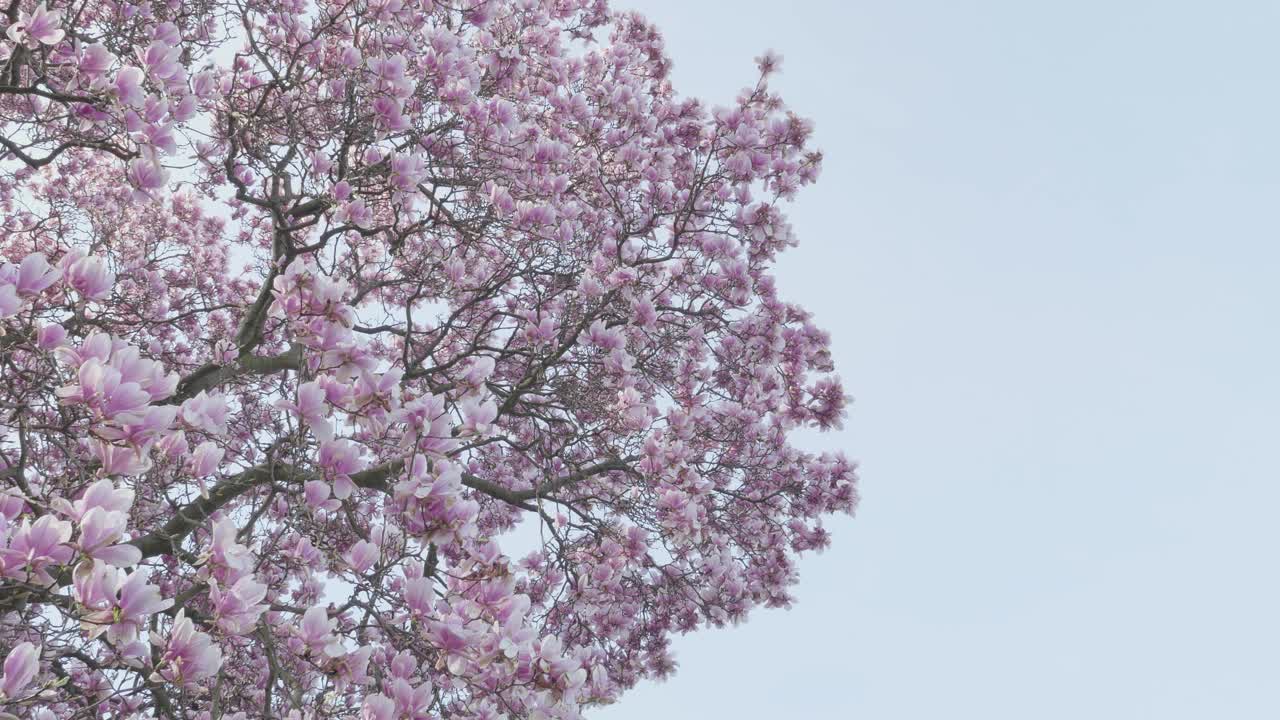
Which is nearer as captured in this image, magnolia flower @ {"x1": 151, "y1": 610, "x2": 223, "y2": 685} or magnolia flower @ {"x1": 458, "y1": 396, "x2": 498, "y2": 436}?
magnolia flower @ {"x1": 151, "y1": 610, "x2": 223, "y2": 685}

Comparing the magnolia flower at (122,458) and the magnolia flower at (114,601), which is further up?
the magnolia flower at (122,458)

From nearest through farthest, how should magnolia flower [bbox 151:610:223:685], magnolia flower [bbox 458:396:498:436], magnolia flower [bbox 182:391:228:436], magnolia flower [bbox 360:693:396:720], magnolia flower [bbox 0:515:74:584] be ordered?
magnolia flower [bbox 0:515:74:584]
magnolia flower [bbox 151:610:223:685]
magnolia flower [bbox 182:391:228:436]
magnolia flower [bbox 360:693:396:720]
magnolia flower [bbox 458:396:498:436]

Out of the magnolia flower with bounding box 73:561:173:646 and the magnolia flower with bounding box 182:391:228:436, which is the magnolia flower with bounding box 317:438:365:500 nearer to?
the magnolia flower with bounding box 182:391:228:436

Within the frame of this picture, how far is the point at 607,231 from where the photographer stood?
6805 mm

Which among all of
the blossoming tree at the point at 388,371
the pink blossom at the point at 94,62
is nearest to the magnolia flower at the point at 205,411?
the blossoming tree at the point at 388,371

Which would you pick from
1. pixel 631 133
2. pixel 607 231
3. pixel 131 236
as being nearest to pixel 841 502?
pixel 607 231

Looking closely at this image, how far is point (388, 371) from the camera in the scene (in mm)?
2826

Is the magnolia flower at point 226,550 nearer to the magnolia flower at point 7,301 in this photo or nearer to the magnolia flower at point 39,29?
the magnolia flower at point 7,301

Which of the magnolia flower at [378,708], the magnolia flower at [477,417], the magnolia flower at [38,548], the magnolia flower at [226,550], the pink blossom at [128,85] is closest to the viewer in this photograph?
the magnolia flower at [38,548]

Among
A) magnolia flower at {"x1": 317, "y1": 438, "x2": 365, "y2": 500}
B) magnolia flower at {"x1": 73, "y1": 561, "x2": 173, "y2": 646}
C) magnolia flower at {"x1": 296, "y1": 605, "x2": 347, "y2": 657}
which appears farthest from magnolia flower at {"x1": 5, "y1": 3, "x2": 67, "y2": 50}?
magnolia flower at {"x1": 296, "y1": 605, "x2": 347, "y2": 657}

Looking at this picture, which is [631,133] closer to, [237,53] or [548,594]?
[237,53]

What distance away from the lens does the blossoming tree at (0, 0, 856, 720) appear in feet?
8.41

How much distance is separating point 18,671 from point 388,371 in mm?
1298

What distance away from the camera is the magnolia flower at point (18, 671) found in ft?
6.60
